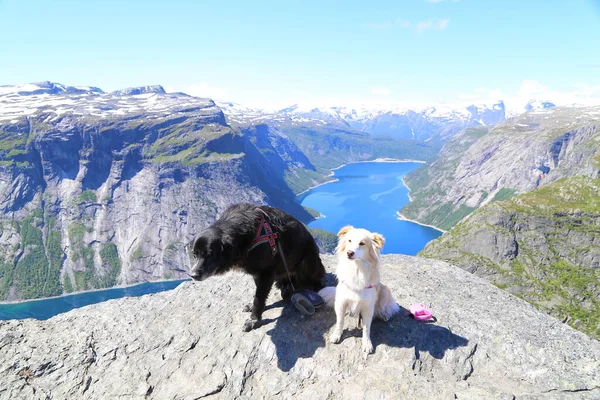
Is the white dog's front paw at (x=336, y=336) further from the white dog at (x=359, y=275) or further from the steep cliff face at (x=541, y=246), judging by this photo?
the steep cliff face at (x=541, y=246)

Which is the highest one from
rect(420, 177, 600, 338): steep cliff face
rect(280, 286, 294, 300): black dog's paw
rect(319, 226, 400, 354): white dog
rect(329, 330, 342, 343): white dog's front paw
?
rect(319, 226, 400, 354): white dog

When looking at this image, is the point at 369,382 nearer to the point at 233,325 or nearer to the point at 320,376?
the point at 320,376

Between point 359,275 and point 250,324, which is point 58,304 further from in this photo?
point 359,275

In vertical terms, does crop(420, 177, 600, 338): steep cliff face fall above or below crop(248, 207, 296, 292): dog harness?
below

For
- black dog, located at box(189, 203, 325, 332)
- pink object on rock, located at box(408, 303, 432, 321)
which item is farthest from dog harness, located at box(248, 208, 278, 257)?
pink object on rock, located at box(408, 303, 432, 321)

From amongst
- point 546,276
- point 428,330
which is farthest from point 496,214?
point 428,330

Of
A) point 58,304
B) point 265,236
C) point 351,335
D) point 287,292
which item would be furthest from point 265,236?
point 58,304

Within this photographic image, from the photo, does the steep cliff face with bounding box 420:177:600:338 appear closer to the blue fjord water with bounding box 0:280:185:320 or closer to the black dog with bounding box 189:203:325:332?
the blue fjord water with bounding box 0:280:185:320

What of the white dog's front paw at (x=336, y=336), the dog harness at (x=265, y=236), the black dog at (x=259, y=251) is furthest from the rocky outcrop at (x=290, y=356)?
the dog harness at (x=265, y=236)
